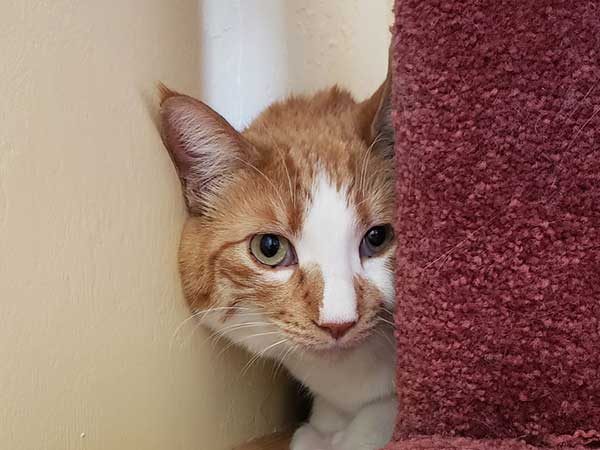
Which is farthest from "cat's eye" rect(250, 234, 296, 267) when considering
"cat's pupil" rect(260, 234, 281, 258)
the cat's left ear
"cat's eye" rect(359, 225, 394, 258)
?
the cat's left ear

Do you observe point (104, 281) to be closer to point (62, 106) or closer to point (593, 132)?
point (62, 106)

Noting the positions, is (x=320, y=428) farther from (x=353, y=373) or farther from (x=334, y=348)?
(x=334, y=348)

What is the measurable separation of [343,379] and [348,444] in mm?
104

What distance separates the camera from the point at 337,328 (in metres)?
0.94

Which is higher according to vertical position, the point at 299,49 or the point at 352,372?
the point at 299,49

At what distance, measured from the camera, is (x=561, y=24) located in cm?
75

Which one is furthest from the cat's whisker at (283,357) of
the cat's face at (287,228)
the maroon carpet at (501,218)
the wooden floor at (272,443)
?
the maroon carpet at (501,218)

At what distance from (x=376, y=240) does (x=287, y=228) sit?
0.13 meters

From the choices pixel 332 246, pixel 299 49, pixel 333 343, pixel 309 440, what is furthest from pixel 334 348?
pixel 299 49

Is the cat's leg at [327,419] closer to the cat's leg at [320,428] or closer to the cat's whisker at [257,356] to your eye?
the cat's leg at [320,428]

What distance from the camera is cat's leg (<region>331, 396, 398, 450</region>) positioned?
3.57ft

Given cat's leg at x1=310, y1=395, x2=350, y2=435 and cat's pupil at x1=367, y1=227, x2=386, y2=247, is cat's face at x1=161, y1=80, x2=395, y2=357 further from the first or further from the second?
cat's leg at x1=310, y1=395, x2=350, y2=435

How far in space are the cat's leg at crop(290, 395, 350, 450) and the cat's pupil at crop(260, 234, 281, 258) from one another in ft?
1.04

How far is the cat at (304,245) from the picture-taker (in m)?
0.98
